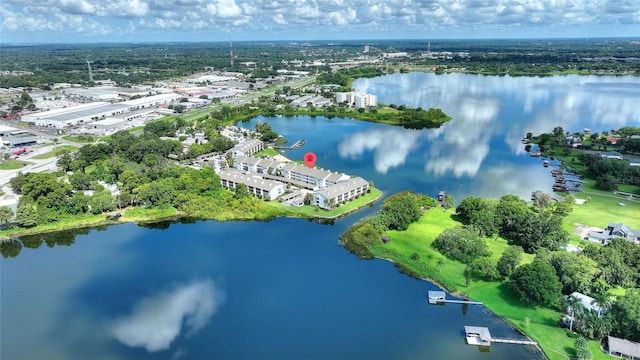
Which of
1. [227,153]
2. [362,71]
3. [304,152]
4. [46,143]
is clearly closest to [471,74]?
[362,71]

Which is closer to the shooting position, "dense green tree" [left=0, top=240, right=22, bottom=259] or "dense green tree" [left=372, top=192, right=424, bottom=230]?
"dense green tree" [left=0, top=240, right=22, bottom=259]

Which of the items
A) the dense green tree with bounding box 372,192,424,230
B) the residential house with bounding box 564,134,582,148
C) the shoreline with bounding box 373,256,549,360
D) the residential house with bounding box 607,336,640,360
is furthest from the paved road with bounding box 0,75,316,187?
the residential house with bounding box 564,134,582,148

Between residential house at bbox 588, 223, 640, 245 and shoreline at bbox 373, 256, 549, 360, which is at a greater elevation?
residential house at bbox 588, 223, 640, 245

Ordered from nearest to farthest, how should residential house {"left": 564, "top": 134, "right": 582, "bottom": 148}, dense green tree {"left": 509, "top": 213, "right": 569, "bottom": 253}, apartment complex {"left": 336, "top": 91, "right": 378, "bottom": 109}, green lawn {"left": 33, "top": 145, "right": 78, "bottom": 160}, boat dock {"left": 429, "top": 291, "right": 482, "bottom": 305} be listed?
boat dock {"left": 429, "top": 291, "right": 482, "bottom": 305}
dense green tree {"left": 509, "top": 213, "right": 569, "bottom": 253}
green lawn {"left": 33, "top": 145, "right": 78, "bottom": 160}
residential house {"left": 564, "top": 134, "right": 582, "bottom": 148}
apartment complex {"left": 336, "top": 91, "right": 378, "bottom": 109}

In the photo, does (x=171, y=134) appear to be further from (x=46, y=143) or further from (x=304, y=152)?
(x=304, y=152)

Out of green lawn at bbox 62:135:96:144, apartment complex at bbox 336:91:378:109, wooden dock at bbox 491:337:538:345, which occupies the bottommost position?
wooden dock at bbox 491:337:538:345

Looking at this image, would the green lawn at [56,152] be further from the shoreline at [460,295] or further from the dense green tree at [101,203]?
the shoreline at [460,295]

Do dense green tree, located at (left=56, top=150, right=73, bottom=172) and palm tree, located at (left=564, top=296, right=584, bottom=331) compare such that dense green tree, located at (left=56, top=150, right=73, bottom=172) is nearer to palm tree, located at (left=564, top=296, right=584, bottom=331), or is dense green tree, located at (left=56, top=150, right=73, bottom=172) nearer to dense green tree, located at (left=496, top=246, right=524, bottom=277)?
dense green tree, located at (left=496, top=246, right=524, bottom=277)
